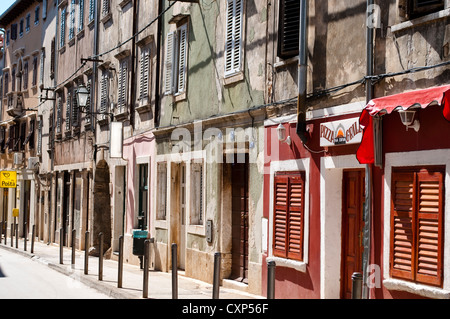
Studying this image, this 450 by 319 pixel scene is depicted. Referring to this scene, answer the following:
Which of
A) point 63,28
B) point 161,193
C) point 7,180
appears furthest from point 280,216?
point 7,180

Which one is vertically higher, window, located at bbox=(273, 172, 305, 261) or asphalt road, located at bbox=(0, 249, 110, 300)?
window, located at bbox=(273, 172, 305, 261)

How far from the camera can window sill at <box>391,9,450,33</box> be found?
28.5 ft

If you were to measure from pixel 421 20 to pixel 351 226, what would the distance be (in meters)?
3.37

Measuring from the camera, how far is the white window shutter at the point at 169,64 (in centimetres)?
1822

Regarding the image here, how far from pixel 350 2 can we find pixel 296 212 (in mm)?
3428

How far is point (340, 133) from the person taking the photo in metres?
10.8

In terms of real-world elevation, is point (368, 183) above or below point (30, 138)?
below

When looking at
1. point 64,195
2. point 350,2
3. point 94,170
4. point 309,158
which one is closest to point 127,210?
point 94,170

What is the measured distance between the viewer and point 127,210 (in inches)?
856

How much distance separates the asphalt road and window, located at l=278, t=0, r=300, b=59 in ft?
17.7

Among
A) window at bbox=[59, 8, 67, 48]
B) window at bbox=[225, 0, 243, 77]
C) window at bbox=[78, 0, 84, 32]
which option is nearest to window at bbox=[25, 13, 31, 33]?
window at bbox=[59, 8, 67, 48]

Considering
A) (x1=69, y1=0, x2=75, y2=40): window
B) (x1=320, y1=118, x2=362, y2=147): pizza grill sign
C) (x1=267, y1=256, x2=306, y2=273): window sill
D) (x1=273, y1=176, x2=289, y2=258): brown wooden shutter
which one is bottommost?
(x1=267, y1=256, x2=306, y2=273): window sill

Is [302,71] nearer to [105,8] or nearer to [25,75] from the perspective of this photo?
[105,8]

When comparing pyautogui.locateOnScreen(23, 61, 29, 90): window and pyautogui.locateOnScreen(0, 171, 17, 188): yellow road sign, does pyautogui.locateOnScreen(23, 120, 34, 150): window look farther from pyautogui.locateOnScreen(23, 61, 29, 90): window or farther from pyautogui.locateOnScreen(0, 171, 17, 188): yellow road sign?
pyautogui.locateOnScreen(0, 171, 17, 188): yellow road sign
